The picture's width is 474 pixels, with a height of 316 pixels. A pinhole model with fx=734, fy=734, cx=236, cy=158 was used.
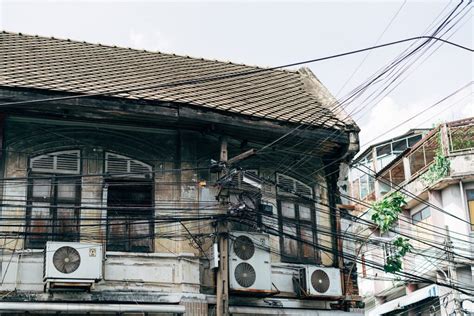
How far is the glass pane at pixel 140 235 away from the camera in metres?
12.9

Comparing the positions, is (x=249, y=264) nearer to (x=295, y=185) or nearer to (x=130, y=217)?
(x=130, y=217)

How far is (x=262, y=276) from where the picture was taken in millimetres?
12914

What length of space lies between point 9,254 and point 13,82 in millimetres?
2879

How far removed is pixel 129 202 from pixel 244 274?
96.7 inches

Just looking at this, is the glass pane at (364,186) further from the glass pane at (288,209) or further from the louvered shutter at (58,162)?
the louvered shutter at (58,162)

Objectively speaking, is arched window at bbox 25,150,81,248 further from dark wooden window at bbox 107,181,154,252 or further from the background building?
the background building

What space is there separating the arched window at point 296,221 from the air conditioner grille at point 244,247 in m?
1.06

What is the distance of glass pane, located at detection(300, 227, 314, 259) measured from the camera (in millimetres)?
14258

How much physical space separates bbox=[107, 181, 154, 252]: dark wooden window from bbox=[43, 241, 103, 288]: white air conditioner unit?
0.77 metres

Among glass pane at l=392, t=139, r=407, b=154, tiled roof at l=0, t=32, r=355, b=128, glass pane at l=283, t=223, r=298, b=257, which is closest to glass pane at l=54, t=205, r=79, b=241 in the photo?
tiled roof at l=0, t=32, r=355, b=128

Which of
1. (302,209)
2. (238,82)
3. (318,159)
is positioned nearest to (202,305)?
(302,209)

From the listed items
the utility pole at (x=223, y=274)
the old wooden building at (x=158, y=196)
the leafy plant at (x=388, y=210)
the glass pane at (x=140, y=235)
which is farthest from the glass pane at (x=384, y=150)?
the glass pane at (x=140, y=235)

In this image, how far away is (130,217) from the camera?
506 inches

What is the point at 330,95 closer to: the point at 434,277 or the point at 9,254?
the point at 9,254
